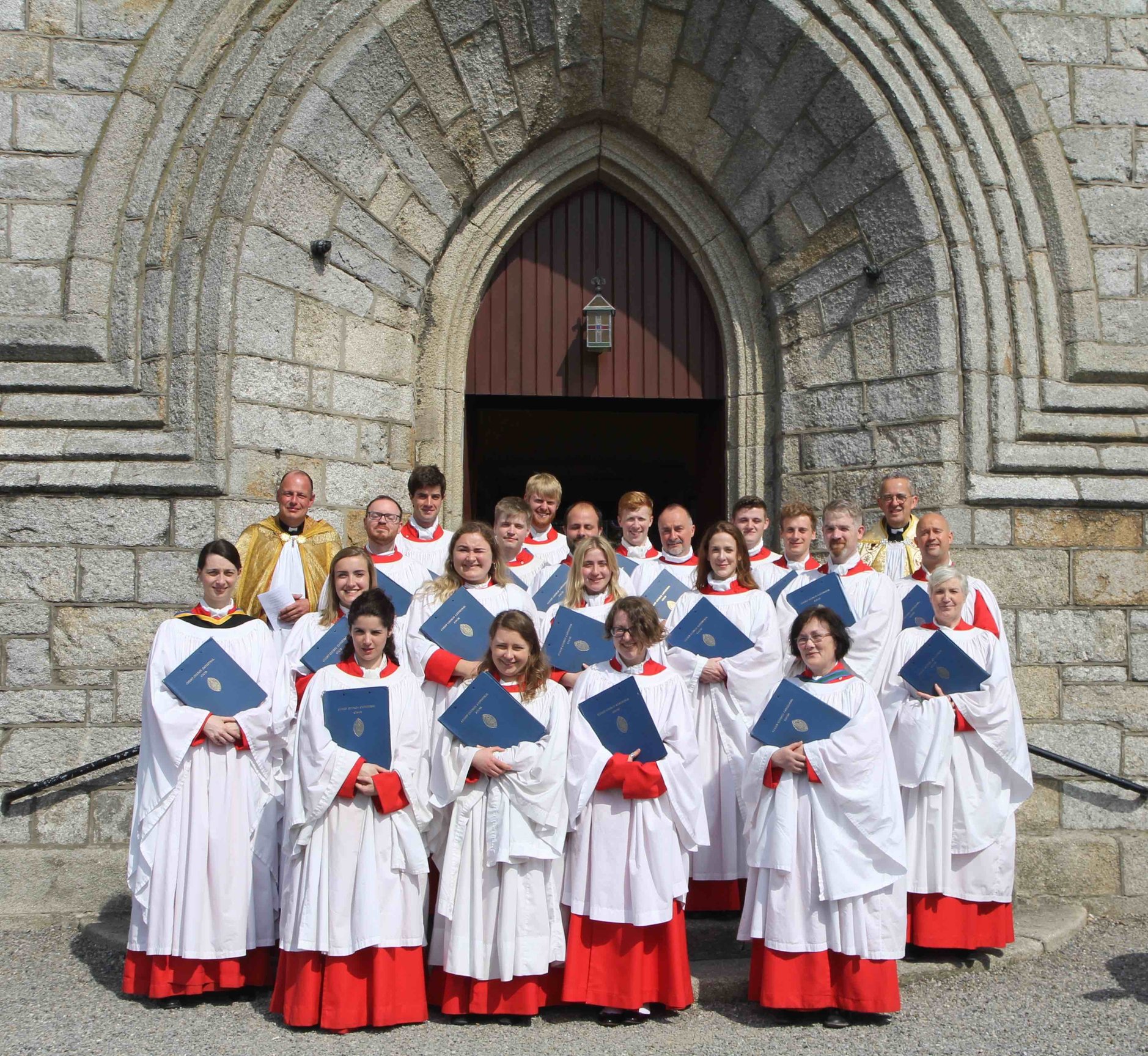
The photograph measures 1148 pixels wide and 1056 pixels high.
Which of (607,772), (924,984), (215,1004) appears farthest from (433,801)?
(924,984)

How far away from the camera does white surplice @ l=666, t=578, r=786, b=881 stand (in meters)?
5.58

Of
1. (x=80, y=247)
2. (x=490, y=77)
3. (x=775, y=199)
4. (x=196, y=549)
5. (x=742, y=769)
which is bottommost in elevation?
(x=742, y=769)

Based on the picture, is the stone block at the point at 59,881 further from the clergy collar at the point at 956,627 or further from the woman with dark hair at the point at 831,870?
the clergy collar at the point at 956,627

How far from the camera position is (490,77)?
296 inches

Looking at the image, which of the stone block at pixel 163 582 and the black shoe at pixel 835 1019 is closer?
the black shoe at pixel 835 1019

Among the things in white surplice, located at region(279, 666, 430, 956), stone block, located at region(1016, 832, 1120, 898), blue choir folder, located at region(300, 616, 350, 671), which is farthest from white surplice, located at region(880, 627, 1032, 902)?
blue choir folder, located at region(300, 616, 350, 671)

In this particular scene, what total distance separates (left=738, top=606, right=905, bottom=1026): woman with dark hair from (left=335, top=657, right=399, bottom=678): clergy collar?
151 cm

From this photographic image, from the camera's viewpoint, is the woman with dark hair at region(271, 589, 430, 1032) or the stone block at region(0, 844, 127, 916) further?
the stone block at region(0, 844, 127, 916)

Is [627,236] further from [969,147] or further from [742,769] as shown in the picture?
[742,769]

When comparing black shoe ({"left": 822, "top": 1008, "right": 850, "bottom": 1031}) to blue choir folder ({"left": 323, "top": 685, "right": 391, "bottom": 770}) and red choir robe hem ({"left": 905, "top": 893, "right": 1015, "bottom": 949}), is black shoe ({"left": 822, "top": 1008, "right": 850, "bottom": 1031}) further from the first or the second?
blue choir folder ({"left": 323, "top": 685, "right": 391, "bottom": 770})

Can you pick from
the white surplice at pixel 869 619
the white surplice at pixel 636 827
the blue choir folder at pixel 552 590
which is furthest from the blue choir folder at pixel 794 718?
the blue choir folder at pixel 552 590

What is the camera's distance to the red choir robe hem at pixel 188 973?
4816 millimetres

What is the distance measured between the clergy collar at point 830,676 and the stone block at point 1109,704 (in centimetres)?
258

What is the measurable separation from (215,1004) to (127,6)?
5272 millimetres
